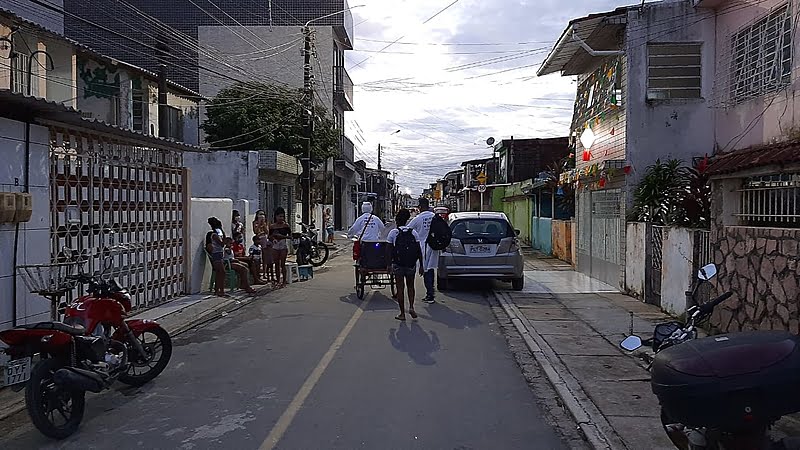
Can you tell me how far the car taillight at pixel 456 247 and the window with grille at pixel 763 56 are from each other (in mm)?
5930

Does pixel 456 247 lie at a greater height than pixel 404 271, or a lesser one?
greater

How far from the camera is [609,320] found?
1190 cm

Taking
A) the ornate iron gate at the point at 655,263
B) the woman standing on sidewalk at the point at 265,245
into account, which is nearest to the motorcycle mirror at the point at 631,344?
the ornate iron gate at the point at 655,263

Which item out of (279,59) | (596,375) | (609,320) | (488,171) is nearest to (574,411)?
(596,375)

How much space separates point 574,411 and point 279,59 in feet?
122

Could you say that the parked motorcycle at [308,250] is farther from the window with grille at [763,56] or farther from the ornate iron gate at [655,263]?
the window with grille at [763,56]

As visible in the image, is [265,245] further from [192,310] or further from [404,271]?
[404,271]

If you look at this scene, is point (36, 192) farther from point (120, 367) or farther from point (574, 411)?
point (574, 411)

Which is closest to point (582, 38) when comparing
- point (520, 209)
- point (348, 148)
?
point (520, 209)

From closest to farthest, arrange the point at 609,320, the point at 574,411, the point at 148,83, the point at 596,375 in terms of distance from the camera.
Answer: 1. the point at 574,411
2. the point at 596,375
3. the point at 609,320
4. the point at 148,83

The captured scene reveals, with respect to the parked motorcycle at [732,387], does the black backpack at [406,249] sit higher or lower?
higher

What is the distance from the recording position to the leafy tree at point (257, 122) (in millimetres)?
30891

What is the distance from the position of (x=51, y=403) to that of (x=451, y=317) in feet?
24.1

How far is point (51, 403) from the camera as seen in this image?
6.00m
